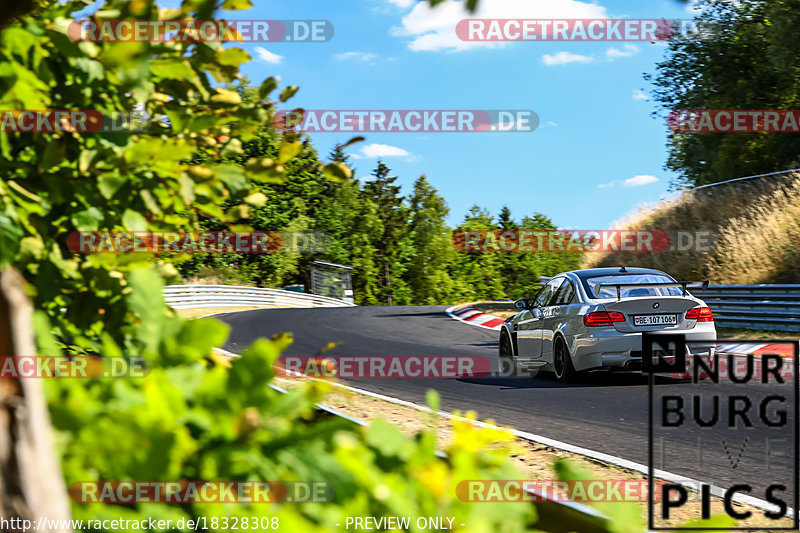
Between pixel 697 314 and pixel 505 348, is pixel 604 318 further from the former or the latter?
pixel 505 348

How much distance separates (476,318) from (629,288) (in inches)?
550

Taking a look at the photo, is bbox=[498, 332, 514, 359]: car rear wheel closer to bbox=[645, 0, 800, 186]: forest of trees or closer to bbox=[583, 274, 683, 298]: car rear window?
bbox=[583, 274, 683, 298]: car rear window

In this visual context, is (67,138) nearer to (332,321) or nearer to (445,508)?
(445,508)

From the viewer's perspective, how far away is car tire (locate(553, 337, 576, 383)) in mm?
10328

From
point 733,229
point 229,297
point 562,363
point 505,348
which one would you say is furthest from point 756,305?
point 229,297

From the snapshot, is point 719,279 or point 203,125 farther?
point 719,279

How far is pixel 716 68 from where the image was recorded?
29.8 meters

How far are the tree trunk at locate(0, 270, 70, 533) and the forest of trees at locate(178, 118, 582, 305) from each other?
61898mm

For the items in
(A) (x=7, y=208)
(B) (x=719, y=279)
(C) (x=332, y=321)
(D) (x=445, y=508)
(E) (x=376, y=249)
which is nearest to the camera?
(D) (x=445, y=508)

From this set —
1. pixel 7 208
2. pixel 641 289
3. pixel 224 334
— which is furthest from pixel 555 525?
pixel 641 289

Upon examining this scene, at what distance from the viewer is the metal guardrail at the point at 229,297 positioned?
31.3 m

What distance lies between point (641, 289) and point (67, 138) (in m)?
9.12

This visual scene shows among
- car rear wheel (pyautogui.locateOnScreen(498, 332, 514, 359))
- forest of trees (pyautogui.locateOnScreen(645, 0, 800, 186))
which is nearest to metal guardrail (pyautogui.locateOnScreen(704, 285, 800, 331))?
car rear wheel (pyautogui.locateOnScreen(498, 332, 514, 359))

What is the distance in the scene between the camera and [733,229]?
23.2 meters
